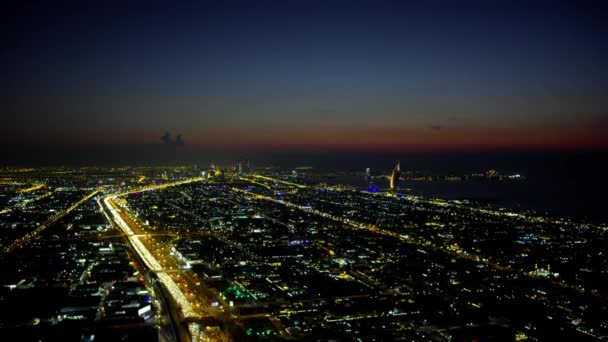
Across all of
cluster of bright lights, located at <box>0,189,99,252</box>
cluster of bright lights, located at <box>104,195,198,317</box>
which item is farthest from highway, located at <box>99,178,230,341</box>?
cluster of bright lights, located at <box>0,189,99,252</box>

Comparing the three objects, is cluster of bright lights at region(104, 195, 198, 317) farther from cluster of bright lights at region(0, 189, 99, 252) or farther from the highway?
cluster of bright lights at region(0, 189, 99, 252)

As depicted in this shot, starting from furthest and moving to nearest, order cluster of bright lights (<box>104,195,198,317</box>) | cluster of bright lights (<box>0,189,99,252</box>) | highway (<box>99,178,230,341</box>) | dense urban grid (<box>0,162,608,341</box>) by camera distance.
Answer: cluster of bright lights (<box>0,189,99,252</box>), cluster of bright lights (<box>104,195,198,317</box>), highway (<box>99,178,230,341</box>), dense urban grid (<box>0,162,608,341</box>)

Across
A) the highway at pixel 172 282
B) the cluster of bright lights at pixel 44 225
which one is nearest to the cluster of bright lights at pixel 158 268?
the highway at pixel 172 282

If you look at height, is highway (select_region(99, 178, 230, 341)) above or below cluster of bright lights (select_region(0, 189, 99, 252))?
above

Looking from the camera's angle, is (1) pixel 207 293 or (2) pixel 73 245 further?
(2) pixel 73 245

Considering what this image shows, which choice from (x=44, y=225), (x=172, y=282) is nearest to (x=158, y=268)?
(x=172, y=282)

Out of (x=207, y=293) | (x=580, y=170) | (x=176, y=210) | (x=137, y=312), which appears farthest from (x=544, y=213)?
(x=580, y=170)

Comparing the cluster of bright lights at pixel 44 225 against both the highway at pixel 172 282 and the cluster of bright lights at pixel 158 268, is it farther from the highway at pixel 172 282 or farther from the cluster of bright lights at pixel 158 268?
the highway at pixel 172 282

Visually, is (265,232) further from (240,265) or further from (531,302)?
(531,302)
